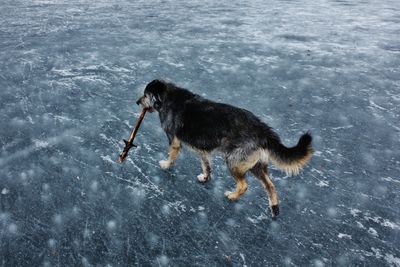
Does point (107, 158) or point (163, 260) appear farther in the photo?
point (107, 158)

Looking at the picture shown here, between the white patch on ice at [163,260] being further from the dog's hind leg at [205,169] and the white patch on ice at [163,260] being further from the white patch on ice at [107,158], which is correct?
the white patch on ice at [107,158]

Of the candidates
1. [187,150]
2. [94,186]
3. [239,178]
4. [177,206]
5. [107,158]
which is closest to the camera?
[239,178]

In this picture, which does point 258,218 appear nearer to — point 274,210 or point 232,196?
point 274,210

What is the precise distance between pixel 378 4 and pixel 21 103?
1344cm

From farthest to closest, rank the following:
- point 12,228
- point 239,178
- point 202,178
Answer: point 202,178 → point 239,178 → point 12,228

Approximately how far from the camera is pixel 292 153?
3.09 metres

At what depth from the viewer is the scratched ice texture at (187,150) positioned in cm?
320

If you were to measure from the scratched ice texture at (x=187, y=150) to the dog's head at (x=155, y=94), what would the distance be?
32.3 inches

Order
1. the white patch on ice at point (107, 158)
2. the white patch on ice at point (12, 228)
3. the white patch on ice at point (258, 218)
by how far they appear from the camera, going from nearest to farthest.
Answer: the white patch on ice at point (12, 228) → the white patch on ice at point (258, 218) → the white patch on ice at point (107, 158)

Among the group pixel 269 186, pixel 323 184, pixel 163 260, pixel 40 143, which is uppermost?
pixel 269 186

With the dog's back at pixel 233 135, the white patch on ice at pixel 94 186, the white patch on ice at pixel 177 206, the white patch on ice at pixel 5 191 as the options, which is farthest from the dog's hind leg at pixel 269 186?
the white patch on ice at pixel 5 191

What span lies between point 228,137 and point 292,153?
2.32 ft

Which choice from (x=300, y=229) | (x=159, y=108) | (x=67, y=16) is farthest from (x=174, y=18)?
(x=300, y=229)

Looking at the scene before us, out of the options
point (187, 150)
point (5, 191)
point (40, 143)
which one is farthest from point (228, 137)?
point (40, 143)
